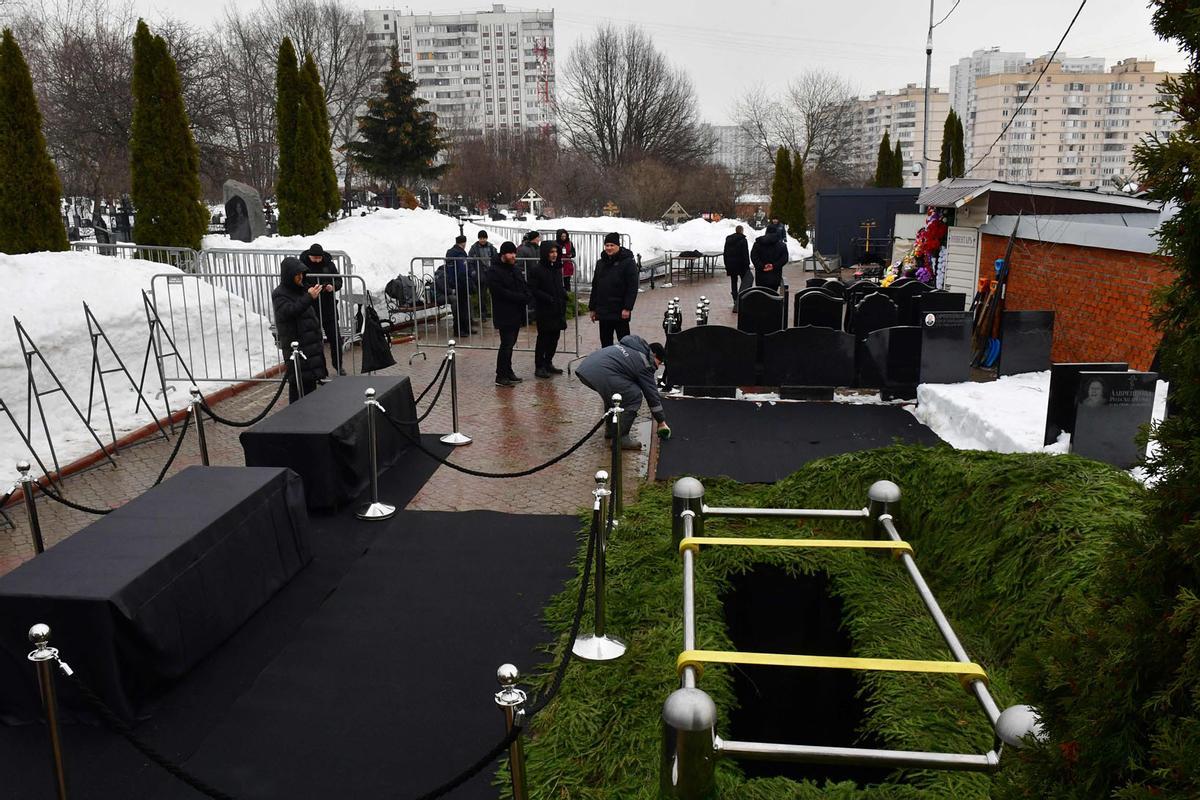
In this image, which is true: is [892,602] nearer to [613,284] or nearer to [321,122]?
[613,284]

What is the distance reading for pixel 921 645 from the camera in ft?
14.8

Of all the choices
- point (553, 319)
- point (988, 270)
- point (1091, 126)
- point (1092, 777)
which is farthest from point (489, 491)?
point (1091, 126)

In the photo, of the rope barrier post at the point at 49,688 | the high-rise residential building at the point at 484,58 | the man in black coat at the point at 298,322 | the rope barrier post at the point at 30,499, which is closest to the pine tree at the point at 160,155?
the man in black coat at the point at 298,322

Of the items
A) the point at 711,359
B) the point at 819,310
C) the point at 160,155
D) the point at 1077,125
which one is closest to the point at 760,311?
the point at 819,310

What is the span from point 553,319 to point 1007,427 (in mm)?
6381

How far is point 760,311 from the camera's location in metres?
13.5

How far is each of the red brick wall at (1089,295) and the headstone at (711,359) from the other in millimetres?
4438

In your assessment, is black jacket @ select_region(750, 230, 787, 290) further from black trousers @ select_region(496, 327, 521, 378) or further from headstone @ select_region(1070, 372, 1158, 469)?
headstone @ select_region(1070, 372, 1158, 469)

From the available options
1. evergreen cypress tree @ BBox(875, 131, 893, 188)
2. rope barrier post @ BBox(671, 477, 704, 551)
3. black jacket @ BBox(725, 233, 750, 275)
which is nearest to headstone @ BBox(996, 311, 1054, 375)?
rope barrier post @ BBox(671, 477, 704, 551)

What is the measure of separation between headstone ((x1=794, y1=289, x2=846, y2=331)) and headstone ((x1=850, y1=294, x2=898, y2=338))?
775 millimetres

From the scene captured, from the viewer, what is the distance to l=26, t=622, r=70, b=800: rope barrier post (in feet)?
12.5

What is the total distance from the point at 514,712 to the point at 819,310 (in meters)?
11.2

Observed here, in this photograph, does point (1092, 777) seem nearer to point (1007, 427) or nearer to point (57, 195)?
point (1007, 427)

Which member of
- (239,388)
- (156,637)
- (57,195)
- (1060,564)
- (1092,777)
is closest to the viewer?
(1092,777)
